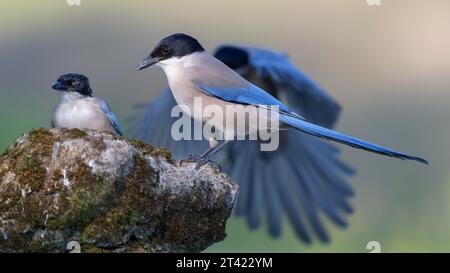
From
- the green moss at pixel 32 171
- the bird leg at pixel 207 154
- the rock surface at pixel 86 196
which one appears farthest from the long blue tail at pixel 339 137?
the green moss at pixel 32 171

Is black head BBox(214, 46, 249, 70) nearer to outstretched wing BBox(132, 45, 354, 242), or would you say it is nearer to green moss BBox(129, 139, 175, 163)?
outstretched wing BBox(132, 45, 354, 242)

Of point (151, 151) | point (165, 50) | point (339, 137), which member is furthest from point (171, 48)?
point (151, 151)

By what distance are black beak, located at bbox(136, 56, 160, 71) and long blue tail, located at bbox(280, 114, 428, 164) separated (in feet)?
3.06

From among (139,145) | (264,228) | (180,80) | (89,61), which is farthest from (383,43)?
(139,145)

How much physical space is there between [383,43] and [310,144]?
5300 millimetres

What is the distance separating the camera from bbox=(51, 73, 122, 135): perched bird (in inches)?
239

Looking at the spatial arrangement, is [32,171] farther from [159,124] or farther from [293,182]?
[293,182]

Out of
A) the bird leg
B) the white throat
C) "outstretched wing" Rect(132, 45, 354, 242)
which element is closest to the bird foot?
the bird leg

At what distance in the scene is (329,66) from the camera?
14.6 m

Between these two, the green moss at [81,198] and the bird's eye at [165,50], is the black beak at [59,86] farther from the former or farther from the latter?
the green moss at [81,198]

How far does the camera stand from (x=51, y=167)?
469 cm

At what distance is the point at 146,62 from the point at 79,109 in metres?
0.62

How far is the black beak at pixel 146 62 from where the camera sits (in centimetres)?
647

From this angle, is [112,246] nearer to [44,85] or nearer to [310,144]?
[310,144]
